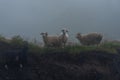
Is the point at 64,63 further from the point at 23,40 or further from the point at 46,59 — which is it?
the point at 23,40

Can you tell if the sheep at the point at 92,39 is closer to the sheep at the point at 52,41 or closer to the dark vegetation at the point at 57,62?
the sheep at the point at 52,41

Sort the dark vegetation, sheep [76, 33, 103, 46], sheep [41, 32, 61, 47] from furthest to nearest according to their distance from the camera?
sheep [76, 33, 103, 46]
sheep [41, 32, 61, 47]
the dark vegetation

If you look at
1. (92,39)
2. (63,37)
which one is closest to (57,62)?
(63,37)

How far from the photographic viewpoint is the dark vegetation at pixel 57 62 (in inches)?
516

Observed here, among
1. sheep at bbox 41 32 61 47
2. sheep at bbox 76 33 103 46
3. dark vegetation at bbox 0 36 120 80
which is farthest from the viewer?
sheep at bbox 76 33 103 46

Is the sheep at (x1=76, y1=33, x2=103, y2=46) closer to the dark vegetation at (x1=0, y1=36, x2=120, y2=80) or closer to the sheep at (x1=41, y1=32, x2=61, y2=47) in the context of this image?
the sheep at (x1=41, y1=32, x2=61, y2=47)

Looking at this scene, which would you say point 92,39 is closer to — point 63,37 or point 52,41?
point 63,37

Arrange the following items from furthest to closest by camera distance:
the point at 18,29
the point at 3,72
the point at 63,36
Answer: the point at 18,29 < the point at 63,36 < the point at 3,72

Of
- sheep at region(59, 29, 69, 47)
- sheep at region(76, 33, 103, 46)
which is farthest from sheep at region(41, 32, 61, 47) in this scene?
sheep at region(76, 33, 103, 46)

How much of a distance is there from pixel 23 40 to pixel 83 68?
2036mm

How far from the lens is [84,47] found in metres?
13.6

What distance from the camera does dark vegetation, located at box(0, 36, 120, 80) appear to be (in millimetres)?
13117

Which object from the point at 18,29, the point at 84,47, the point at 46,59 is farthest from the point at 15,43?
the point at 18,29

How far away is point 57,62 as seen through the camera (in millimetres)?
13297
